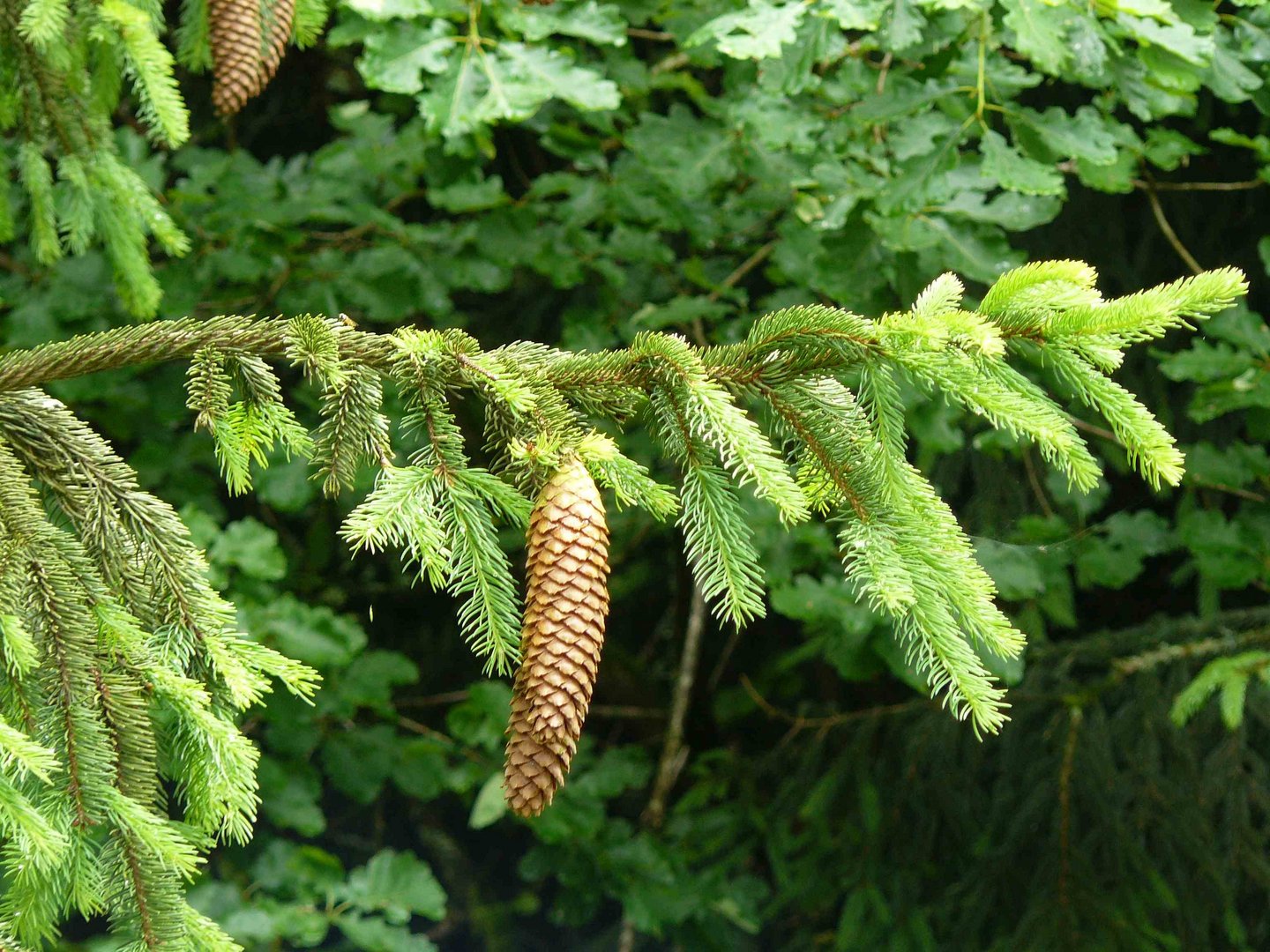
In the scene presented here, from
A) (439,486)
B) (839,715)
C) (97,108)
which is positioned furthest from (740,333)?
(439,486)

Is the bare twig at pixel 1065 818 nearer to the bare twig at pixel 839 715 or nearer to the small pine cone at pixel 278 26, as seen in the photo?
the bare twig at pixel 839 715

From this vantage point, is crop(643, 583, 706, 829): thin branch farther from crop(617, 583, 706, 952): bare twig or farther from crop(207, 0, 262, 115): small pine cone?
crop(207, 0, 262, 115): small pine cone

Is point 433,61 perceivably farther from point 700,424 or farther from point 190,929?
point 190,929

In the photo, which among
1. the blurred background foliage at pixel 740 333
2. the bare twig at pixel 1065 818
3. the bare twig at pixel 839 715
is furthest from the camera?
the bare twig at pixel 839 715

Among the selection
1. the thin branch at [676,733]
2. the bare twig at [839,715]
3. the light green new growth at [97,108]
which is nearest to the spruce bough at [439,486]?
the light green new growth at [97,108]

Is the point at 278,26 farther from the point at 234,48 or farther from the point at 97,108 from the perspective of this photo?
the point at 97,108

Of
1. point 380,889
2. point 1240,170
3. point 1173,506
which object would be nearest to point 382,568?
point 380,889

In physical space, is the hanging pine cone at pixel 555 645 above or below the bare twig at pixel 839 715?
above
